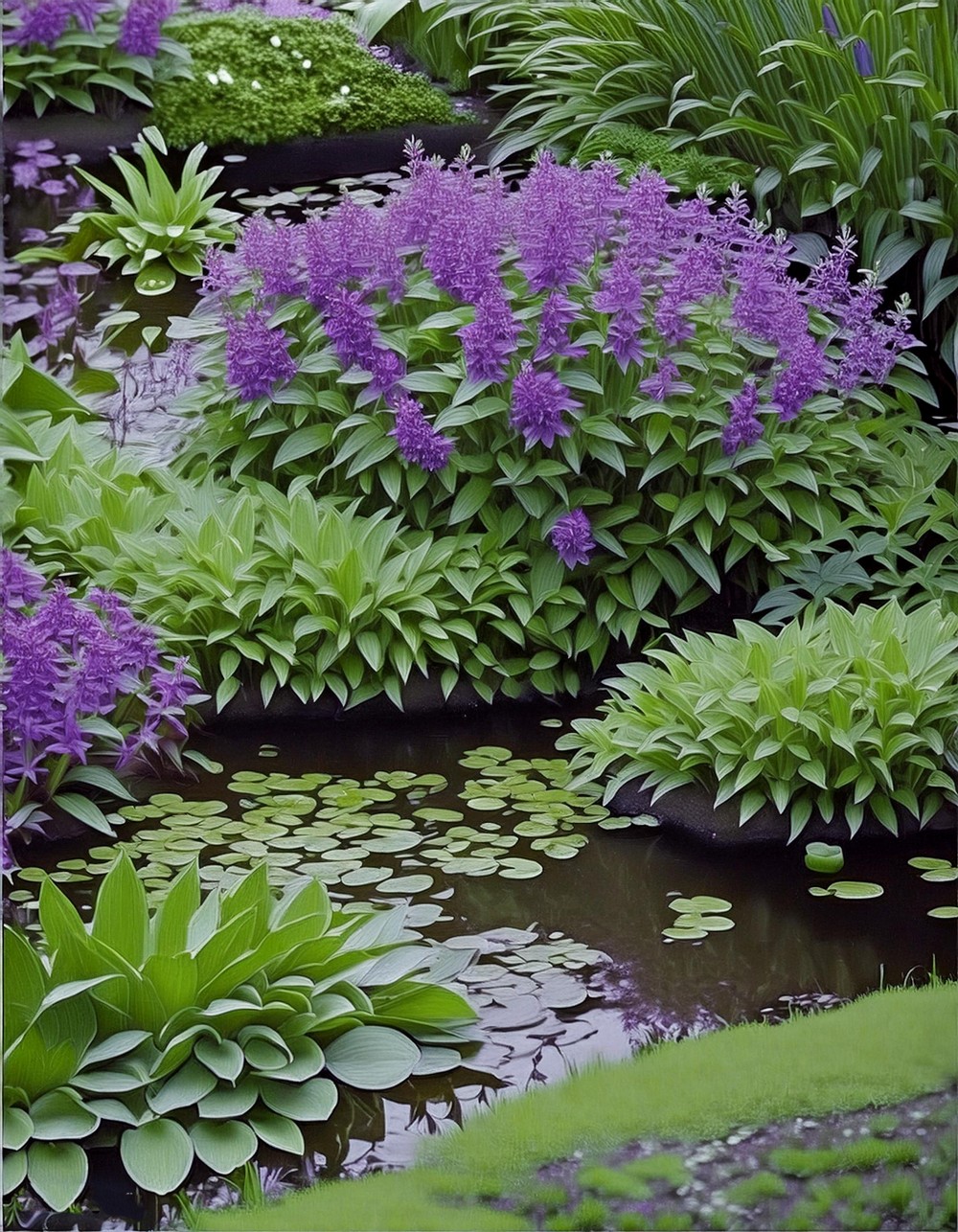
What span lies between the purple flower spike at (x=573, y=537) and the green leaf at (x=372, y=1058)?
134 centimetres

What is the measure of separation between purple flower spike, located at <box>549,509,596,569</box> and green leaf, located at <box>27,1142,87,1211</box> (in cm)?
168

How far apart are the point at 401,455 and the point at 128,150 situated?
1573 mm

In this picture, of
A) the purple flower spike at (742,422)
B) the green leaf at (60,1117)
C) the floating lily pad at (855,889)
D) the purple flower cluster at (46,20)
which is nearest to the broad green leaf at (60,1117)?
the green leaf at (60,1117)

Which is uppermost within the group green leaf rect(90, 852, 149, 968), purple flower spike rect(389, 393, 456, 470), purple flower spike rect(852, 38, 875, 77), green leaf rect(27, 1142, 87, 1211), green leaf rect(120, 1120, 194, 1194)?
purple flower spike rect(852, 38, 875, 77)

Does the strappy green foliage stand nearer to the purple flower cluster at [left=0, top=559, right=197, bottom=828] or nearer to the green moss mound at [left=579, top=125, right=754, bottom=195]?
the green moss mound at [left=579, top=125, right=754, bottom=195]

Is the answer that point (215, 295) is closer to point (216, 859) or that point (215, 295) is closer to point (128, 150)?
point (128, 150)

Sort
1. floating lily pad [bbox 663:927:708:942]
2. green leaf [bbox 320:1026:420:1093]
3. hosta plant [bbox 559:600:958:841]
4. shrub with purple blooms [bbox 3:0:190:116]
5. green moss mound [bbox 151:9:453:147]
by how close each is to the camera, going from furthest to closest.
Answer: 1. green moss mound [bbox 151:9:453:147]
2. shrub with purple blooms [bbox 3:0:190:116]
3. hosta plant [bbox 559:600:958:841]
4. floating lily pad [bbox 663:927:708:942]
5. green leaf [bbox 320:1026:420:1093]

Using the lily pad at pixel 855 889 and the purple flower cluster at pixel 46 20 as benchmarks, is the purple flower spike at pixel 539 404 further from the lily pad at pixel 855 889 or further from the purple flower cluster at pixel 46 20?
the purple flower cluster at pixel 46 20

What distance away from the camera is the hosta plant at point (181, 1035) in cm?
210

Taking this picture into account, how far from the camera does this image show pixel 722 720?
9.63ft

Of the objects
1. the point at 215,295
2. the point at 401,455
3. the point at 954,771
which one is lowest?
the point at 954,771

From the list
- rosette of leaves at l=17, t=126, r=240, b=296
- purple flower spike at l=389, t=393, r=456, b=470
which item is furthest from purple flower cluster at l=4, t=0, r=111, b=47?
purple flower spike at l=389, t=393, r=456, b=470

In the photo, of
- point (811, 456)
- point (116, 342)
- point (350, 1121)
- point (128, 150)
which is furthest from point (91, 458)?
point (350, 1121)

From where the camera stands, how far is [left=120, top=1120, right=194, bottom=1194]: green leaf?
2.06 metres
